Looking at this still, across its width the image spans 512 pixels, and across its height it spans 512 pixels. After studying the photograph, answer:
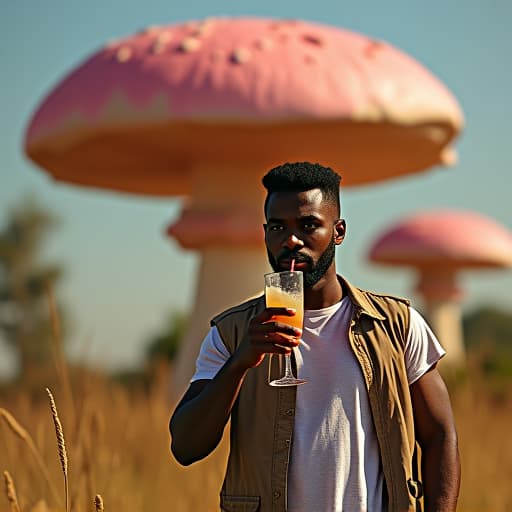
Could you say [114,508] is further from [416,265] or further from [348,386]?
[416,265]

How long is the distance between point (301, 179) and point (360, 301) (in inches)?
10.3

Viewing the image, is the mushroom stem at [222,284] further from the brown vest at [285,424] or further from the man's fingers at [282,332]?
the man's fingers at [282,332]

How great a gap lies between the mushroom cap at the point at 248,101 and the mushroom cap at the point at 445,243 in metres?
6.79

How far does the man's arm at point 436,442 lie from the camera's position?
1776 mm

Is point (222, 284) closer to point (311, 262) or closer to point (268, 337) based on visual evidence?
point (311, 262)

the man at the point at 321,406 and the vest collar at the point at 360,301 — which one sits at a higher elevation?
the vest collar at the point at 360,301

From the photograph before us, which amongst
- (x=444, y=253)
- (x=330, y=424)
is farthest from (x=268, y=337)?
(x=444, y=253)

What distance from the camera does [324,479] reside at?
1.73 metres

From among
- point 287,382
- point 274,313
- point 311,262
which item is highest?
point 311,262

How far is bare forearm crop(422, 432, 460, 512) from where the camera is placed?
1773 millimetres

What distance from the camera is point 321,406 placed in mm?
1772

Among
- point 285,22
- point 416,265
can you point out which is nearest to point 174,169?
point 285,22

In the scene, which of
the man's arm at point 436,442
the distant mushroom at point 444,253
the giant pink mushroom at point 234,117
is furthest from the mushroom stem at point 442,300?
the man's arm at point 436,442

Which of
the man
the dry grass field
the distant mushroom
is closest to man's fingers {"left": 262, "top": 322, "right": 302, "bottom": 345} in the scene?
the man
